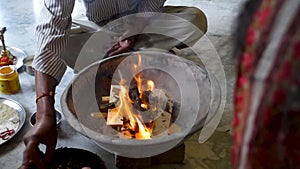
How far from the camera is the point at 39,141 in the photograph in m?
1.48

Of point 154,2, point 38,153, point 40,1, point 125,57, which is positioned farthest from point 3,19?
point 38,153

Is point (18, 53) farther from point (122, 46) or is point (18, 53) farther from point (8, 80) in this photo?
point (122, 46)

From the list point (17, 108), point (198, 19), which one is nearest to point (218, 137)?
point (198, 19)

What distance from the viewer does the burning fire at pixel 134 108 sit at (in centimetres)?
171

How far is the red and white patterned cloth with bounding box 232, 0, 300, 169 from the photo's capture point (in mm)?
479

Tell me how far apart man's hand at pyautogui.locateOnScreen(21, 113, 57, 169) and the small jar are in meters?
0.80

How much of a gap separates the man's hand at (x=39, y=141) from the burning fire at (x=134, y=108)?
0.95 feet

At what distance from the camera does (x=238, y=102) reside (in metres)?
0.57

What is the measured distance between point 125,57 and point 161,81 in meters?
0.21

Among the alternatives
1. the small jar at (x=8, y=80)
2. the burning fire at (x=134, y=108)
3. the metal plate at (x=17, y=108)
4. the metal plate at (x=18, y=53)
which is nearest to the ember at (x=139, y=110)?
the burning fire at (x=134, y=108)

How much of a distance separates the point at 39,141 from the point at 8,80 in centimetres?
91

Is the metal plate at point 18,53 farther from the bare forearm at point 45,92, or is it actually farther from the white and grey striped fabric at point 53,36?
the bare forearm at point 45,92

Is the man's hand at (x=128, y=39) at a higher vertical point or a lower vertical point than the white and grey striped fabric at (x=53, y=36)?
lower

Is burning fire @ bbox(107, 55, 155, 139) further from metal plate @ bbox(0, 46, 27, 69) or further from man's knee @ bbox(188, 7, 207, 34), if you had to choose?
metal plate @ bbox(0, 46, 27, 69)
